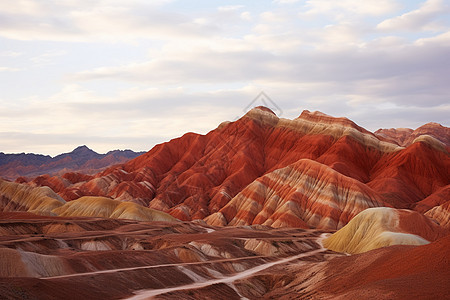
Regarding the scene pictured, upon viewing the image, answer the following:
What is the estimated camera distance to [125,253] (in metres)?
76.4

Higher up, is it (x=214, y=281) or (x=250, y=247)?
(x=214, y=281)

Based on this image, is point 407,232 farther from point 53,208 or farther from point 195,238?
point 53,208

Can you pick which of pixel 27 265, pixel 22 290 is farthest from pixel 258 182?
pixel 22 290

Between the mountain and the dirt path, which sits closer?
the mountain

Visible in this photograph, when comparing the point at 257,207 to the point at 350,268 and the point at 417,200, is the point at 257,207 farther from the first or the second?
the point at 350,268

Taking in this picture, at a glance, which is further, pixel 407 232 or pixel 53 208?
pixel 53 208

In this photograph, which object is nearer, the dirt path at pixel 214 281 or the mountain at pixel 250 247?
the mountain at pixel 250 247

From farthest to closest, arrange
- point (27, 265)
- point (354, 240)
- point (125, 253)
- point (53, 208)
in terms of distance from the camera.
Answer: point (53, 208), point (354, 240), point (125, 253), point (27, 265)

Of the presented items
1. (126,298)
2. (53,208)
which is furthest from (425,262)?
(53,208)

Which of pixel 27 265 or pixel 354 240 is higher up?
pixel 27 265

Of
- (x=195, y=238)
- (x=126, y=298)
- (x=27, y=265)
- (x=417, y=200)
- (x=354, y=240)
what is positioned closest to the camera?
(x=126, y=298)

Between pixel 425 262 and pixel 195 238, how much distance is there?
63221mm

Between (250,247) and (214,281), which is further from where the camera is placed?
(250,247)

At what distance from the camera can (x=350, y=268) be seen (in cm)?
6531
